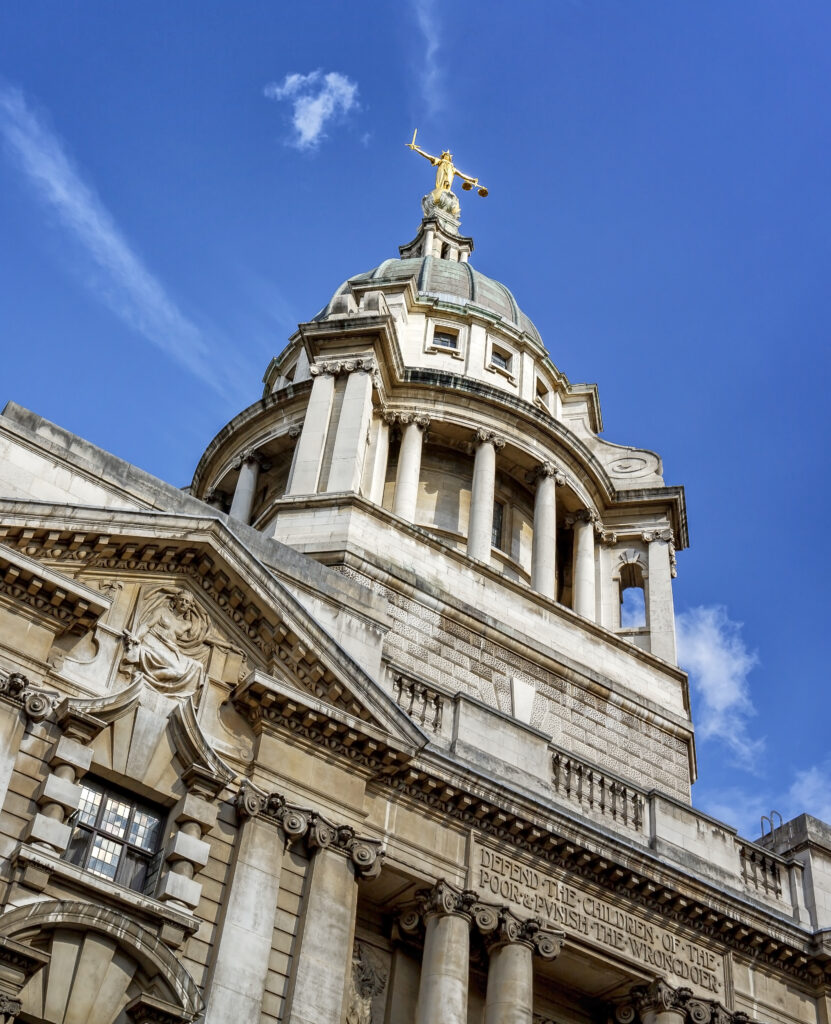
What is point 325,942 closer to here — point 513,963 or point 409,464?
point 513,963

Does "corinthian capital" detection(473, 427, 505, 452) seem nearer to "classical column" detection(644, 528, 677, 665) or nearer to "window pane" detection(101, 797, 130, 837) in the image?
"classical column" detection(644, 528, 677, 665)

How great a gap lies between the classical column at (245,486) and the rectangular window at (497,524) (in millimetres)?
6812

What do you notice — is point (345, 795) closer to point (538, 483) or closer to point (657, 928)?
point (657, 928)

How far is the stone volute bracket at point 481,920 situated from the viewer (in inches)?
805

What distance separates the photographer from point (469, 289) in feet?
153

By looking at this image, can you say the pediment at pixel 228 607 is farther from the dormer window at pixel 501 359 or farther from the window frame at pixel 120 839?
the dormer window at pixel 501 359

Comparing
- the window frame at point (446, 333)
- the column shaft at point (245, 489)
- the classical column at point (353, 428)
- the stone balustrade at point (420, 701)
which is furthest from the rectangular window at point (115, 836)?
the window frame at point (446, 333)

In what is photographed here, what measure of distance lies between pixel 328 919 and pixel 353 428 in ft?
55.7

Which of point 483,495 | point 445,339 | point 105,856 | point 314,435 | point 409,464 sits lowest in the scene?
point 105,856

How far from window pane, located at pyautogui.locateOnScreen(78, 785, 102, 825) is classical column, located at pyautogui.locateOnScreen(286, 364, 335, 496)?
14.1 m

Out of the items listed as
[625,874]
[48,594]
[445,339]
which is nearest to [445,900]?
[625,874]

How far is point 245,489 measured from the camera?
3916 cm

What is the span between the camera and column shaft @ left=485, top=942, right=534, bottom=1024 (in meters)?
20.1

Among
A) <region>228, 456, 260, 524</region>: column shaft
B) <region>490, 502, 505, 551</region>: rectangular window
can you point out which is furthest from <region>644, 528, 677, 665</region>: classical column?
<region>228, 456, 260, 524</region>: column shaft
